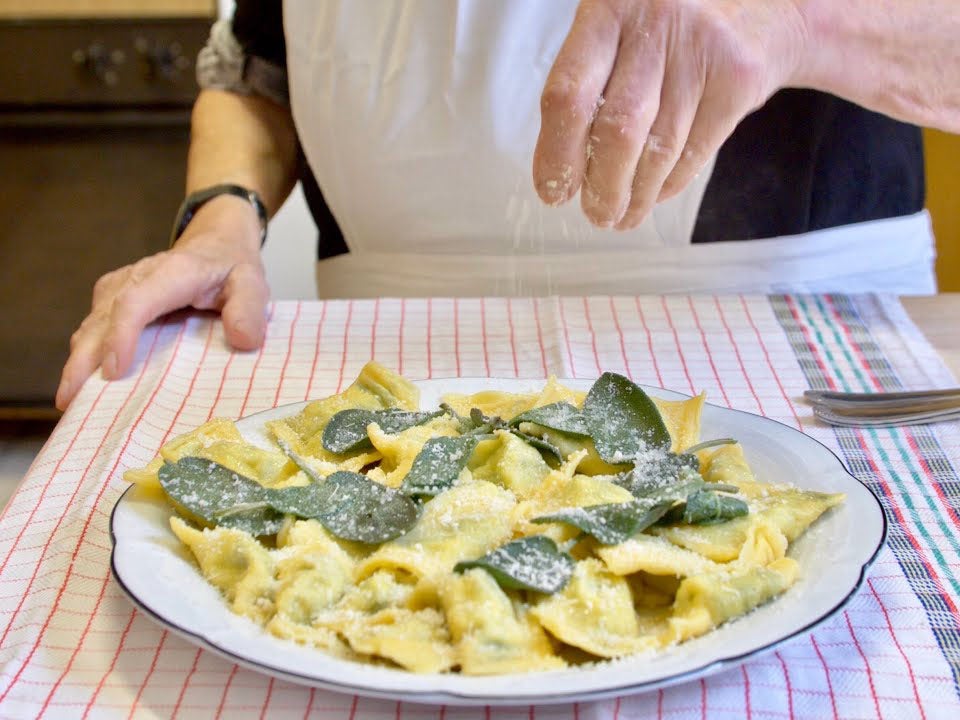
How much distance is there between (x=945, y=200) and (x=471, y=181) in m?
1.50

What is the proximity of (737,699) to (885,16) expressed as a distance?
91cm

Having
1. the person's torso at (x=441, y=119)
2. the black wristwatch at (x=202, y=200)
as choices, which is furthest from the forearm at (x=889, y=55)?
the black wristwatch at (x=202, y=200)

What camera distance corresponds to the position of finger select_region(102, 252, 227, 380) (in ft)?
4.46

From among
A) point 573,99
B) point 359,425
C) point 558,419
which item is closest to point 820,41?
point 573,99

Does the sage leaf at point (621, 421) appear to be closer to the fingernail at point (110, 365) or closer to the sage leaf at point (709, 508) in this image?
the sage leaf at point (709, 508)

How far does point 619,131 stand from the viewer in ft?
3.40

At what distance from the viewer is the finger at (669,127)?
1.08 metres

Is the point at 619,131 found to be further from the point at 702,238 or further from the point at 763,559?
the point at 702,238

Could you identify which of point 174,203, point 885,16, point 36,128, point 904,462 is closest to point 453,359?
point 904,462

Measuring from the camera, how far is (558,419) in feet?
3.12

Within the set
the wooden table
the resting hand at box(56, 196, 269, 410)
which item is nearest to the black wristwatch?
the resting hand at box(56, 196, 269, 410)

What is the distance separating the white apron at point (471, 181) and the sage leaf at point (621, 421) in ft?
2.22

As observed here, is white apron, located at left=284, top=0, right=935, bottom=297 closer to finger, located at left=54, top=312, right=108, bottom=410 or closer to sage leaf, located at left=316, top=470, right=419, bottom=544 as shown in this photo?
finger, located at left=54, top=312, right=108, bottom=410

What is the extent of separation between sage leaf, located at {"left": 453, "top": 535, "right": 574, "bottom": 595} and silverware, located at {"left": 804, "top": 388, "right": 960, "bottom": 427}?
1.89ft
